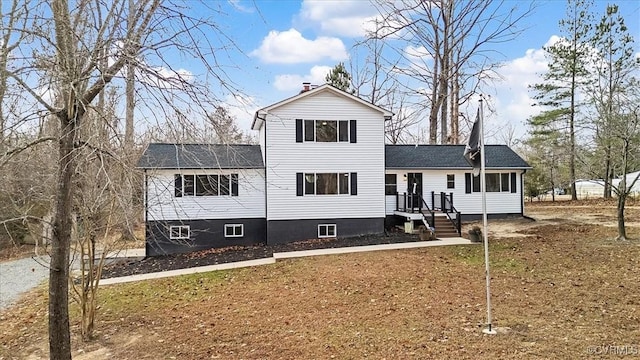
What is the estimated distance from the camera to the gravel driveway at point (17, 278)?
12.4 meters

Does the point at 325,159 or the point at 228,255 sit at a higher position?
the point at 325,159

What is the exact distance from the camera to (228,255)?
14938 millimetres

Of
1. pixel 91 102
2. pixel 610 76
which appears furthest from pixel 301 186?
pixel 610 76

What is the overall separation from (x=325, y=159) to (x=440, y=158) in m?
6.51

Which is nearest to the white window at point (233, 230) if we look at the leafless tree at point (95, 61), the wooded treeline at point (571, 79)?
the leafless tree at point (95, 61)

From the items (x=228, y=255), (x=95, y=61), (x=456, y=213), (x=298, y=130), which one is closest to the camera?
(x=95, y=61)

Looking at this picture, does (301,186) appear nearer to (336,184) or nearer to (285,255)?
(336,184)

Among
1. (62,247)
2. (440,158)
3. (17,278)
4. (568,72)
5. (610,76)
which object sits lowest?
(17,278)

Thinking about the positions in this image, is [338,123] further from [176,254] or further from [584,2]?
[584,2]

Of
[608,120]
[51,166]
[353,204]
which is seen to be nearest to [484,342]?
[51,166]

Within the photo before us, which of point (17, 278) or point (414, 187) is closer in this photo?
point (17, 278)

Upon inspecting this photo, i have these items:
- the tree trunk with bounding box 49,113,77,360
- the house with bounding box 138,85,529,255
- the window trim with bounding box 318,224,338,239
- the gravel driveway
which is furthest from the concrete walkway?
the tree trunk with bounding box 49,113,77,360

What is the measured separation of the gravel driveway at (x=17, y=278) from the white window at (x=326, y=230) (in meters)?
9.52

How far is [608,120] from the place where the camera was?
1214cm
